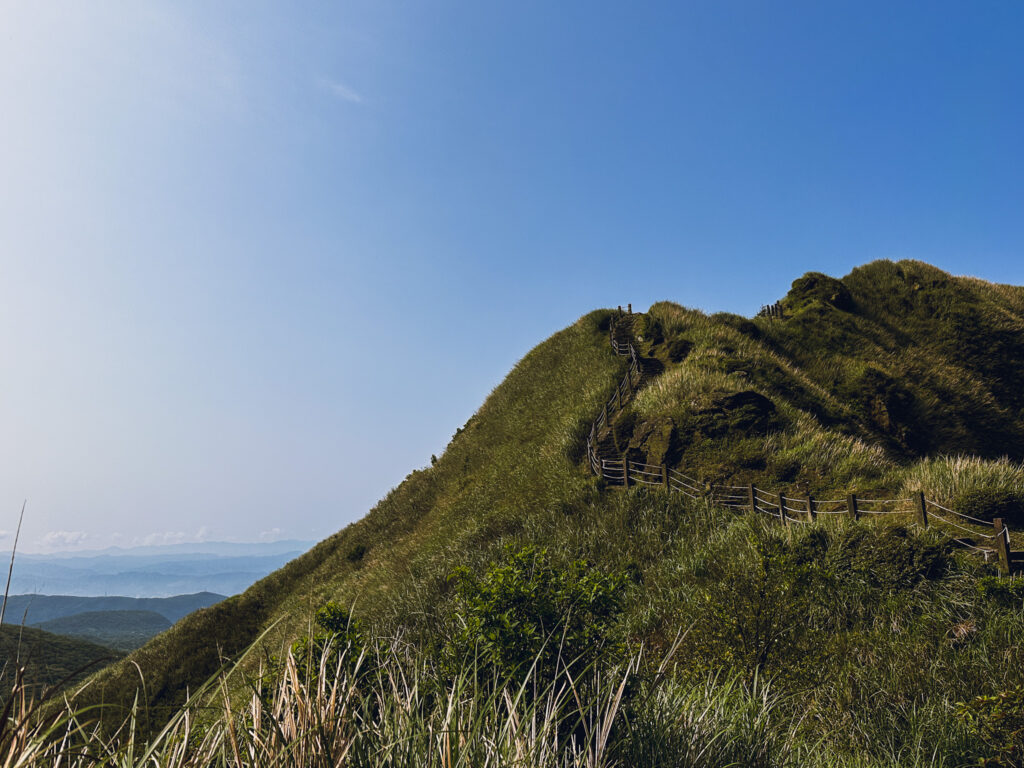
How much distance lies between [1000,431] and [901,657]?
2346 centimetres

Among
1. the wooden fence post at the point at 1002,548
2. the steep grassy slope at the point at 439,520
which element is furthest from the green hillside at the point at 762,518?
the wooden fence post at the point at 1002,548

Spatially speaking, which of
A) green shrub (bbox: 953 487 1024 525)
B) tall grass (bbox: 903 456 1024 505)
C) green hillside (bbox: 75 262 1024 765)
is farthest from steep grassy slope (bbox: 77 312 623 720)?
green shrub (bbox: 953 487 1024 525)

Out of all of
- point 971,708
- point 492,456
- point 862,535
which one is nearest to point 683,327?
point 492,456

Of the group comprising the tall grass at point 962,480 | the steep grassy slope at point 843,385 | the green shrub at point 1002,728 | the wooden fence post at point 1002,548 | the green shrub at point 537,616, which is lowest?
the green shrub at point 1002,728

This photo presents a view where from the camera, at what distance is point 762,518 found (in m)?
14.8

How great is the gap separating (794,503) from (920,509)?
3.07 metres

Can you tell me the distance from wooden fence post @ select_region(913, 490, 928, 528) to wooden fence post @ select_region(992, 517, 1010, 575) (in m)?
1.42

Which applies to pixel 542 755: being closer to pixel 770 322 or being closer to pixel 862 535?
pixel 862 535

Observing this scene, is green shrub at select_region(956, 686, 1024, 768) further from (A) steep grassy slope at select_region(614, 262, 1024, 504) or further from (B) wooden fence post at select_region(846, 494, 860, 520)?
(A) steep grassy slope at select_region(614, 262, 1024, 504)

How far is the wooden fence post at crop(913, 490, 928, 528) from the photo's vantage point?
1202 cm

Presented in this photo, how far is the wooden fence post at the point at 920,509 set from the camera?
12.0 metres

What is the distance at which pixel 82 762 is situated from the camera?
278cm

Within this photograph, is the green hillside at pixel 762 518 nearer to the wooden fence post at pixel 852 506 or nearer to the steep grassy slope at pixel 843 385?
the steep grassy slope at pixel 843 385

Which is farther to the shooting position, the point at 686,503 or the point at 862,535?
the point at 686,503
